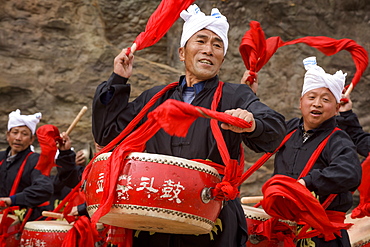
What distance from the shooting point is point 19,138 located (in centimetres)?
591

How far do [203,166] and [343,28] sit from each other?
5.86 meters

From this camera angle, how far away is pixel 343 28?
7.68 metres

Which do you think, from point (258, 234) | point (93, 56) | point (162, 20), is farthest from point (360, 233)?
point (93, 56)

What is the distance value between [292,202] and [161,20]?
1128mm

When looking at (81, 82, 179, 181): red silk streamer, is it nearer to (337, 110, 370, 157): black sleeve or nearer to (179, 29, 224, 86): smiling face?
(179, 29, 224, 86): smiling face

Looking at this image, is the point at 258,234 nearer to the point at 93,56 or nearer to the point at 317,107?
the point at 317,107

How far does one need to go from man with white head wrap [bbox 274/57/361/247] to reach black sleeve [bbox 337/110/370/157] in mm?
770

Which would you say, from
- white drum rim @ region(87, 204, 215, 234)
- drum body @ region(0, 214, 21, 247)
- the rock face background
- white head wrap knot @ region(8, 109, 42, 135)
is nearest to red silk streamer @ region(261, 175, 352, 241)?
white drum rim @ region(87, 204, 215, 234)

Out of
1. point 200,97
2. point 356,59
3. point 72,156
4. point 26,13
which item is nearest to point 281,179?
point 200,97

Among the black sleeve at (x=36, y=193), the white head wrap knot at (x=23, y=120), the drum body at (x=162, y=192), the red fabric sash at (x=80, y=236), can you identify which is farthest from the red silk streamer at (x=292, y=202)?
the white head wrap knot at (x=23, y=120)

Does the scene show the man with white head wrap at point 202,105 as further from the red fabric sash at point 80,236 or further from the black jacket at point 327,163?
the red fabric sash at point 80,236

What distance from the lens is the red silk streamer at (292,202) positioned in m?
2.90

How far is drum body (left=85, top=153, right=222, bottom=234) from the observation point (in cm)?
222

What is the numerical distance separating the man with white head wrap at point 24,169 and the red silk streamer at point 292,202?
2934mm
